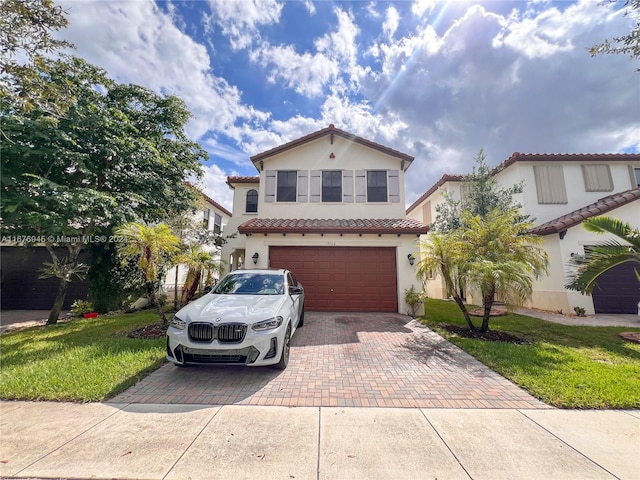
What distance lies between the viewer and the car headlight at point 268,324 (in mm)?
4500

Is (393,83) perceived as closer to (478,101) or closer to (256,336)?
(478,101)

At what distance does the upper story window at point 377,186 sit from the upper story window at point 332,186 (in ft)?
4.71

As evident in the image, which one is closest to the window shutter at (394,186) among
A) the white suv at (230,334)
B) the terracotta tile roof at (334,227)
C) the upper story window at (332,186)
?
the terracotta tile roof at (334,227)

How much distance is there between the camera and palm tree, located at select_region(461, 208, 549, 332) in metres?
6.62

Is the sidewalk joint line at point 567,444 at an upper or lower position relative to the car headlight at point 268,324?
lower

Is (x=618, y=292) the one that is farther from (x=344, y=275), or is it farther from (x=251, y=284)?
(x=251, y=284)

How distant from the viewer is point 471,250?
24.7ft

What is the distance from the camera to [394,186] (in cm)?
1245

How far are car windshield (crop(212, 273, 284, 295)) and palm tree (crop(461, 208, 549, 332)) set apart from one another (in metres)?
5.24

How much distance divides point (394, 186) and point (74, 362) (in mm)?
12385

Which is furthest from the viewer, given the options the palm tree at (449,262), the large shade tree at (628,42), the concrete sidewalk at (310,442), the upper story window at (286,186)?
the upper story window at (286,186)

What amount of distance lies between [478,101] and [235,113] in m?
11.9

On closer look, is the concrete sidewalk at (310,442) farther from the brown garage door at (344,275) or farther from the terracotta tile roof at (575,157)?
the terracotta tile roof at (575,157)

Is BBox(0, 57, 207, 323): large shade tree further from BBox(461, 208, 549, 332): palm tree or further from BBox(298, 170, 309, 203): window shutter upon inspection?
BBox(461, 208, 549, 332): palm tree
